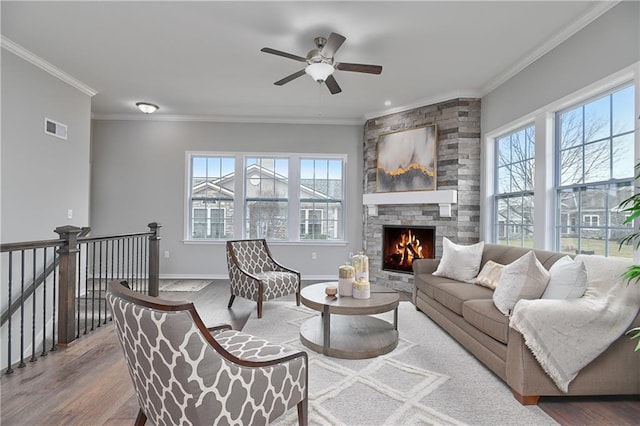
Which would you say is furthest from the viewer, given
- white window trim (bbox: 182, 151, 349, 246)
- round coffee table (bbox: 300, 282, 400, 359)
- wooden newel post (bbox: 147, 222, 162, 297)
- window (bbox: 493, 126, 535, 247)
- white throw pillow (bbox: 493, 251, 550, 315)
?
white window trim (bbox: 182, 151, 349, 246)

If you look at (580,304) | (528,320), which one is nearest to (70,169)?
(528,320)

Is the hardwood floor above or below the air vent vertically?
below

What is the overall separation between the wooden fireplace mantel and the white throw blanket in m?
2.57

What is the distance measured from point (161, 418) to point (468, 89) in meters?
4.88

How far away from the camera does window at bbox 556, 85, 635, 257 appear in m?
2.59

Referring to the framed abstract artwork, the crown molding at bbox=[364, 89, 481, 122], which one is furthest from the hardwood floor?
the crown molding at bbox=[364, 89, 481, 122]

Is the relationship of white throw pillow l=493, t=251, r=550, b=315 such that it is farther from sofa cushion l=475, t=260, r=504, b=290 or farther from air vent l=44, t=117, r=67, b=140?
air vent l=44, t=117, r=67, b=140

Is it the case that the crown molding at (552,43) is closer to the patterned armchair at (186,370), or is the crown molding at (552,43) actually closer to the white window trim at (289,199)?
the white window trim at (289,199)

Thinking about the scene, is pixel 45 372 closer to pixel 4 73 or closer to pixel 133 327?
pixel 133 327

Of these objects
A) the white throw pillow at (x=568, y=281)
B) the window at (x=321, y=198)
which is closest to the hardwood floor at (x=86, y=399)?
the white throw pillow at (x=568, y=281)

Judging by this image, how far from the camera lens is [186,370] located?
1227 mm

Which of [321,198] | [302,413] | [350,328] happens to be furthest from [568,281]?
[321,198]

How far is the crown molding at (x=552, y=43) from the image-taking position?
8.62 ft

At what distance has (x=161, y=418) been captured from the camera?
1376mm
